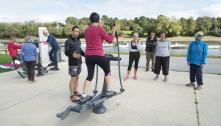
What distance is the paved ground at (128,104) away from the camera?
5.02m

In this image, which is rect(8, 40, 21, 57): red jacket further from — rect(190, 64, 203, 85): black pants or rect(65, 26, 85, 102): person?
rect(190, 64, 203, 85): black pants

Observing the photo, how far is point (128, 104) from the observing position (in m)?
6.08

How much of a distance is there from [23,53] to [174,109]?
5460mm

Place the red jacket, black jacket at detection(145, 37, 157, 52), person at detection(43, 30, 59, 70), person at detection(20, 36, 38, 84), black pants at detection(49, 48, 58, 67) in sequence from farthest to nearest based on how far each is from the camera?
the red jacket < black jacket at detection(145, 37, 157, 52) < black pants at detection(49, 48, 58, 67) < person at detection(43, 30, 59, 70) < person at detection(20, 36, 38, 84)

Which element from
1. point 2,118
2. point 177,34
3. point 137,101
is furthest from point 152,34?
point 177,34

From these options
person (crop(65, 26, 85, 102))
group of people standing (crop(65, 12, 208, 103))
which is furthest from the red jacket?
person (crop(65, 26, 85, 102))

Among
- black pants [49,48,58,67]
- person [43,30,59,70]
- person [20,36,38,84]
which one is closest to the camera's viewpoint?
person [20,36,38,84]

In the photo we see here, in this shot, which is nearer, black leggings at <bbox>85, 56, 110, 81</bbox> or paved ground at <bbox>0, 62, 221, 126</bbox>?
paved ground at <bbox>0, 62, 221, 126</bbox>

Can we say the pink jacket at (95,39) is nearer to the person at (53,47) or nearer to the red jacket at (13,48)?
the person at (53,47)

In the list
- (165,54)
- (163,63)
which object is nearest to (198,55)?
(165,54)

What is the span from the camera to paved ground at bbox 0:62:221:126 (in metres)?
5.02

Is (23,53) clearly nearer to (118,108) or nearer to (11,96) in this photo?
(11,96)

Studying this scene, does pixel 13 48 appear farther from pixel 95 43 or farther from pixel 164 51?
pixel 95 43

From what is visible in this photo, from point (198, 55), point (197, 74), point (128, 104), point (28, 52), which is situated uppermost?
point (28, 52)
